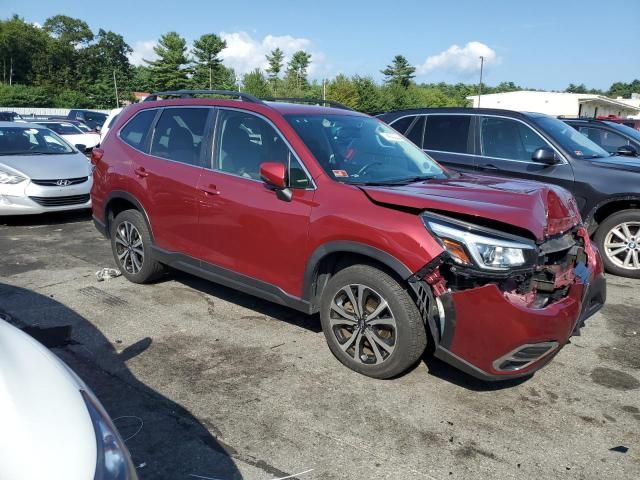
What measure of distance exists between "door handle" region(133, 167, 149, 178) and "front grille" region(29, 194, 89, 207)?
396cm

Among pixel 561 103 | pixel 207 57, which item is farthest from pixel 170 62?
pixel 561 103

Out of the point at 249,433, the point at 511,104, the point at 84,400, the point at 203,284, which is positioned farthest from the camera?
the point at 511,104

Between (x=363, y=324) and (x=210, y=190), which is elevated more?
(x=210, y=190)

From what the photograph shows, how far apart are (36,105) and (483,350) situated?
68.2m

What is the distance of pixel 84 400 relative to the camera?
1954 mm

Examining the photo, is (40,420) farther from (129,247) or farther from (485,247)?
(129,247)

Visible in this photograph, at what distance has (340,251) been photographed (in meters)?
3.67

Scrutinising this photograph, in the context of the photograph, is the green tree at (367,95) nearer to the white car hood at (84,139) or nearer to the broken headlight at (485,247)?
the white car hood at (84,139)

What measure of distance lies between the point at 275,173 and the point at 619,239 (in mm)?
4598

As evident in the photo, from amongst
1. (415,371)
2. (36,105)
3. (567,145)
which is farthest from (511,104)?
(415,371)

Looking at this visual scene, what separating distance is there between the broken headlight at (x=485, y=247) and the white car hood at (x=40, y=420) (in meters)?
2.08

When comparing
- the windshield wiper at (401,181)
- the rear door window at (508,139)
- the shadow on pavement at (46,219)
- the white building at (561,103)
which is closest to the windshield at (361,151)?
the windshield wiper at (401,181)

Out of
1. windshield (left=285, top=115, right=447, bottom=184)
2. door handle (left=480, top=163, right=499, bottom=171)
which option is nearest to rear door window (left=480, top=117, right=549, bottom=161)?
door handle (left=480, top=163, right=499, bottom=171)

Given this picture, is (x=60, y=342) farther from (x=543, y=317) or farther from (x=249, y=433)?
(x=543, y=317)
